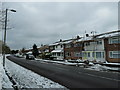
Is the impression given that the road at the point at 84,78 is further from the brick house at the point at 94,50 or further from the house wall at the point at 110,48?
the brick house at the point at 94,50

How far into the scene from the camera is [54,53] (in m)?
64.0

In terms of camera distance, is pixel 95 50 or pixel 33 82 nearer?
pixel 33 82

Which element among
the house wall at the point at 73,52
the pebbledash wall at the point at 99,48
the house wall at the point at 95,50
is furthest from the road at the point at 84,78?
the house wall at the point at 73,52

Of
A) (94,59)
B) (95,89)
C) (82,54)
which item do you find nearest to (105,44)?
(94,59)

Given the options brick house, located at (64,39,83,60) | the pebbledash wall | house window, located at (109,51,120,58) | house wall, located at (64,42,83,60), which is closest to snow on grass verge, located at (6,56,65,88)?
house window, located at (109,51,120,58)

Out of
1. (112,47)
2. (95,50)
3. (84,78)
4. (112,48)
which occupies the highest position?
(112,47)

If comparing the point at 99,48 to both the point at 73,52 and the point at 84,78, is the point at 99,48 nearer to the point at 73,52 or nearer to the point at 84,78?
the point at 73,52

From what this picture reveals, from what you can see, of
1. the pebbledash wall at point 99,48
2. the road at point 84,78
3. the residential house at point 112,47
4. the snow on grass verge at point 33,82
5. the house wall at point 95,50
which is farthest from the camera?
the house wall at point 95,50

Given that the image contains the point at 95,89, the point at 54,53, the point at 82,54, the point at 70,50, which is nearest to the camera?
the point at 95,89

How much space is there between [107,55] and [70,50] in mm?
17144

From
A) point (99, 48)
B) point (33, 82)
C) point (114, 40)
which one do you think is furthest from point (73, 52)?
point (33, 82)

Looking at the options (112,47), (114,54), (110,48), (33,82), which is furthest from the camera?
(110,48)

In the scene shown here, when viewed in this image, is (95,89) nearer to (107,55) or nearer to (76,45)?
(107,55)

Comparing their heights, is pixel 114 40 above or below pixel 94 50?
above
